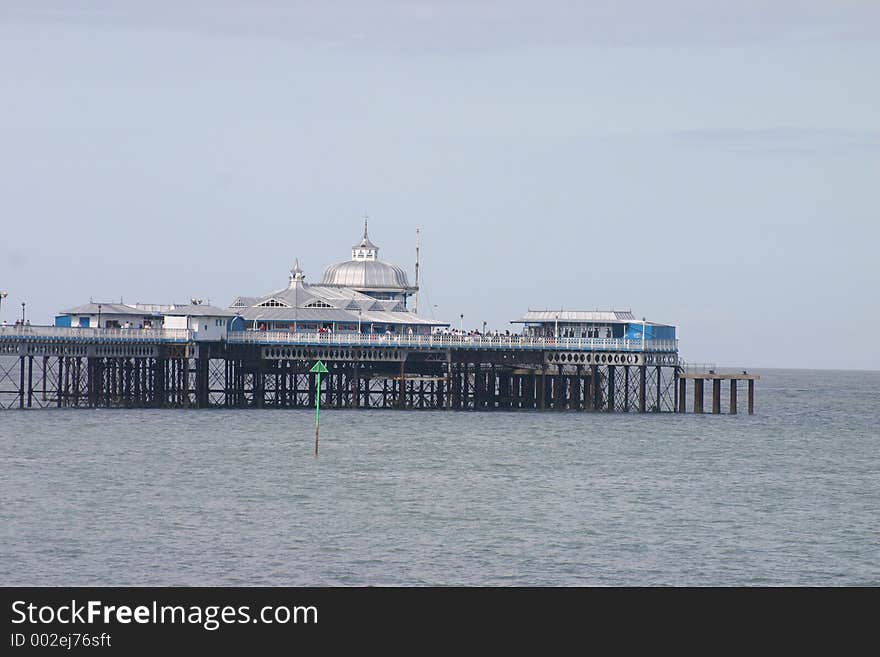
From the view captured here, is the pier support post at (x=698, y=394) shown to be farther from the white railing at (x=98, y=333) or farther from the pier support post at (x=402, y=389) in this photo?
the white railing at (x=98, y=333)

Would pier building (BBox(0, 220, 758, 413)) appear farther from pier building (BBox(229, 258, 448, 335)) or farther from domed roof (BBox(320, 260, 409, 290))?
domed roof (BBox(320, 260, 409, 290))

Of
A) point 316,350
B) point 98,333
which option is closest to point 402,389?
point 316,350

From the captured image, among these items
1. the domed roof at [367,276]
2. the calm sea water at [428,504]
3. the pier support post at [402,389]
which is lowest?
the calm sea water at [428,504]

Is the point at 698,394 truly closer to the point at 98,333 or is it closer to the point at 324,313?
the point at 324,313

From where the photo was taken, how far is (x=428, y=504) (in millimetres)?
54781

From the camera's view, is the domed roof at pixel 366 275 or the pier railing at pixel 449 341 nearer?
the pier railing at pixel 449 341

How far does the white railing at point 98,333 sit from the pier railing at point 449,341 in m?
4.41

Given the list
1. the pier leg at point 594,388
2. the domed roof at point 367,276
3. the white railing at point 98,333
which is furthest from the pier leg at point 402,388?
the domed roof at point 367,276

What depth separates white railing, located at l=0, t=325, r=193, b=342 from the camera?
101 meters

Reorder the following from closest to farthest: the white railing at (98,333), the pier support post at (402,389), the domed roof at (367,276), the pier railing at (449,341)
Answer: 1. the white railing at (98,333)
2. the pier railing at (449,341)
3. the pier support post at (402,389)
4. the domed roof at (367,276)

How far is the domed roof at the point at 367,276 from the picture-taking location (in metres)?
138

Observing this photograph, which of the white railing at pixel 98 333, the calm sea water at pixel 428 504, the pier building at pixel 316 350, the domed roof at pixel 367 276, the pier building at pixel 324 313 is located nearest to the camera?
the calm sea water at pixel 428 504

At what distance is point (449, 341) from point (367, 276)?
3095 centimetres
